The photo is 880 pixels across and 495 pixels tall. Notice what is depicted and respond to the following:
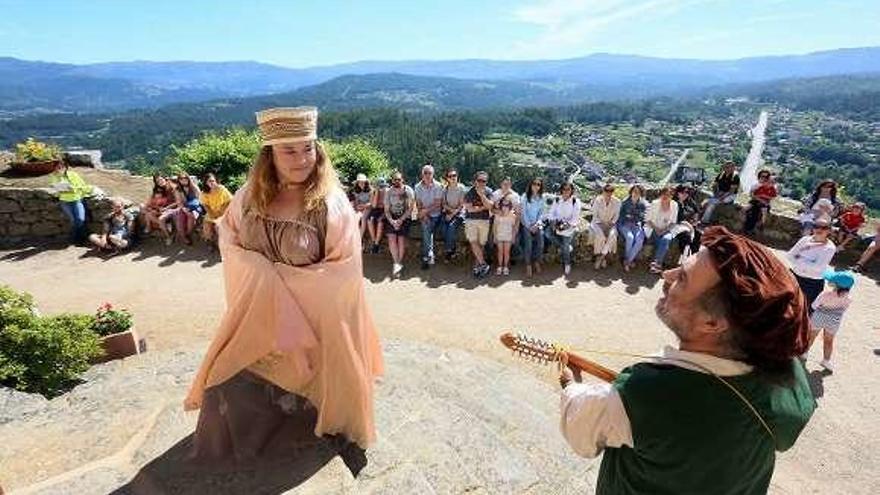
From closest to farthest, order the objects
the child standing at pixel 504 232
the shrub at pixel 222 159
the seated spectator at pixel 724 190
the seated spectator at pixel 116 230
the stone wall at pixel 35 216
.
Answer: the child standing at pixel 504 232 < the seated spectator at pixel 116 230 < the stone wall at pixel 35 216 < the seated spectator at pixel 724 190 < the shrub at pixel 222 159

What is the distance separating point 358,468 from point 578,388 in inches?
82.7

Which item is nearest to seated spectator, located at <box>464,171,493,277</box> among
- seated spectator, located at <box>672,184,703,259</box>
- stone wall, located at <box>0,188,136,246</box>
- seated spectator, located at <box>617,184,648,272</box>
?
seated spectator, located at <box>617,184,648,272</box>

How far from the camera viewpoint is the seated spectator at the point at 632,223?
8.98 metres

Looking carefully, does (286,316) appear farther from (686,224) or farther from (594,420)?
(686,224)

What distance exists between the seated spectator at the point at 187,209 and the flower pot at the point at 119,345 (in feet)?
13.2

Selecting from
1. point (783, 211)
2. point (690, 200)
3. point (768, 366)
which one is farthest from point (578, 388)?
point (783, 211)

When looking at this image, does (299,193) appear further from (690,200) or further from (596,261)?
(690,200)

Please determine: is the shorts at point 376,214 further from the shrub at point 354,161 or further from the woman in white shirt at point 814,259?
the shrub at point 354,161

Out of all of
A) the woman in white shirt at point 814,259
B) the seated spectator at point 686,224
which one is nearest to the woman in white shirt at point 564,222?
the seated spectator at point 686,224

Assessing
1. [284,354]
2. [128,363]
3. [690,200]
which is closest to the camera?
[284,354]

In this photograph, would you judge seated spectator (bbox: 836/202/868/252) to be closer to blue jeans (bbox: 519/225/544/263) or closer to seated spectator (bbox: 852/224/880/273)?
seated spectator (bbox: 852/224/880/273)

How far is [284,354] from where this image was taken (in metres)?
3.45

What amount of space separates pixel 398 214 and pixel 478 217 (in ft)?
4.09

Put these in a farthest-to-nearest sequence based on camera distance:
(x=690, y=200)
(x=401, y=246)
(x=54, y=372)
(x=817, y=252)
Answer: (x=690, y=200), (x=401, y=246), (x=817, y=252), (x=54, y=372)
